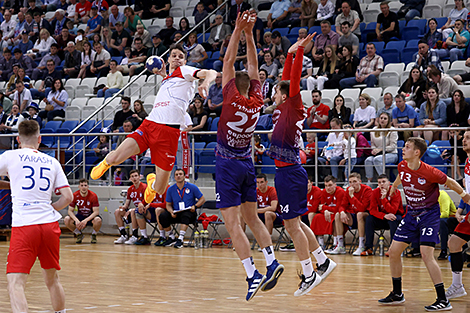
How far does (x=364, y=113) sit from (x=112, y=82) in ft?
28.4

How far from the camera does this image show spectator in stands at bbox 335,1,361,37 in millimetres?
16438

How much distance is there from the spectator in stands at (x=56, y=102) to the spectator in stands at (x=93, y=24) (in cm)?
322

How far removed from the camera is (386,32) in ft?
53.3

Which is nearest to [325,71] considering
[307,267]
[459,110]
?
[459,110]

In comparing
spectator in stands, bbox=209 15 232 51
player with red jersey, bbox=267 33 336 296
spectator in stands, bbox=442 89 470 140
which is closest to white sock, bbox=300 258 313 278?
player with red jersey, bbox=267 33 336 296

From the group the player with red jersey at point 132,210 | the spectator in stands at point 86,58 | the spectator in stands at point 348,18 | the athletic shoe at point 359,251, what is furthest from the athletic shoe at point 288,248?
the spectator in stands at point 86,58

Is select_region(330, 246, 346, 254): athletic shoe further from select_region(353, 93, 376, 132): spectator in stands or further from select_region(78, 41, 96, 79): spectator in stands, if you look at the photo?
select_region(78, 41, 96, 79): spectator in stands

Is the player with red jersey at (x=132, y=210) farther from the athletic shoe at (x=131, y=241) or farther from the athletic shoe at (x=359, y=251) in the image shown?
the athletic shoe at (x=359, y=251)

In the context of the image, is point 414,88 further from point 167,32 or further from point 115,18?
point 115,18

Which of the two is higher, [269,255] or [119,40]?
[119,40]

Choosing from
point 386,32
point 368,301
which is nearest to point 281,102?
point 368,301

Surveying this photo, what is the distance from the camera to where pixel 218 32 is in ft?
61.9

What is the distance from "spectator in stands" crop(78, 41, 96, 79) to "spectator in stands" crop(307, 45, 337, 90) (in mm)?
8352

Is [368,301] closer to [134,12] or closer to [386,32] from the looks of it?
[386,32]
